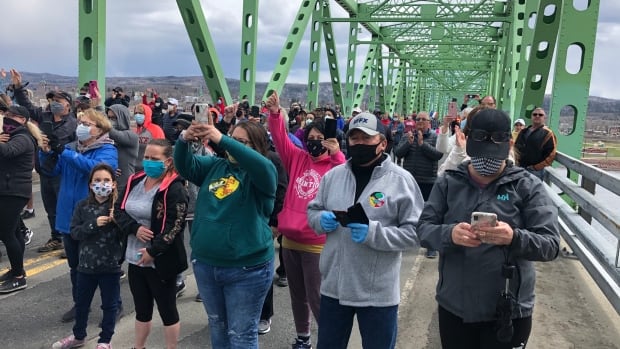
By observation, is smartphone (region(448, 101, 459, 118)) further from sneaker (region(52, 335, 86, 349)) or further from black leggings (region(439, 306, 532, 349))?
sneaker (region(52, 335, 86, 349))

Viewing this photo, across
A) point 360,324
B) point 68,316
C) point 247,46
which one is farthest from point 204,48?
point 360,324

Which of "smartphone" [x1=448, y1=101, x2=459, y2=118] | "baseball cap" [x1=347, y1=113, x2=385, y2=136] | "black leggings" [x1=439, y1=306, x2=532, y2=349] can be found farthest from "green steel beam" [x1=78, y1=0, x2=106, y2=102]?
"black leggings" [x1=439, y1=306, x2=532, y2=349]

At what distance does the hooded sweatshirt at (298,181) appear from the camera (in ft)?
12.0

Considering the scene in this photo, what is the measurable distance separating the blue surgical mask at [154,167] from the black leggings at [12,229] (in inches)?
92.0

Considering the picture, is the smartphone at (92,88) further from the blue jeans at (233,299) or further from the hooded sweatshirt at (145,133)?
the blue jeans at (233,299)

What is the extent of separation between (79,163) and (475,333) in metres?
3.47

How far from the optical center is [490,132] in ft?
7.64

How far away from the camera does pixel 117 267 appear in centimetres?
377

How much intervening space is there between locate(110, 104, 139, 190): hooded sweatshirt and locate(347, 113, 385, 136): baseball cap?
3.18m

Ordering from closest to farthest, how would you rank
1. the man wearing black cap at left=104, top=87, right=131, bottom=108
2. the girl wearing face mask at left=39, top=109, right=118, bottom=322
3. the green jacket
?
1. the green jacket
2. the girl wearing face mask at left=39, top=109, right=118, bottom=322
3. the man wearing black cap at left=104, top=87, right=131, bottom=108

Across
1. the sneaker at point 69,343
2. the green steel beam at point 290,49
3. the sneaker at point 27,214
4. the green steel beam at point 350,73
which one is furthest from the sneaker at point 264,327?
the green steel beam at point 350,73

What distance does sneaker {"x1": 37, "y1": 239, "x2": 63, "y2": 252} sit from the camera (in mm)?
6164

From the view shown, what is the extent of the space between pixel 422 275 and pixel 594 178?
2315 mm

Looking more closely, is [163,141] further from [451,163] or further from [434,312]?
[434,312]
